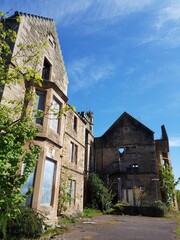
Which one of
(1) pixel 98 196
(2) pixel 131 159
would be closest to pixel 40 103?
(1) pixel 98 196

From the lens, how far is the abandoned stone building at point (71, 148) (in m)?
9.63

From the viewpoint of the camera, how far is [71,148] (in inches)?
659

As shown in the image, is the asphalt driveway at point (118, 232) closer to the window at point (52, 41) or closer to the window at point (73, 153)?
the window at point (73, 153)

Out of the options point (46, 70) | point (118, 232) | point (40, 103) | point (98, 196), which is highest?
point (46, 70)

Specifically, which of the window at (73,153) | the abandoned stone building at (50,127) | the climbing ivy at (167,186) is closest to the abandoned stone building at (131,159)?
the climbing ivy at (167,186)

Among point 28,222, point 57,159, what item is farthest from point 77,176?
point 28,222

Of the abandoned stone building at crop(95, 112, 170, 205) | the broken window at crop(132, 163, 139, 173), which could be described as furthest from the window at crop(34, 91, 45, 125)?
the broken window at crop(132, 163, 139, 173)

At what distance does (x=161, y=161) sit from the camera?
2458 centimetres

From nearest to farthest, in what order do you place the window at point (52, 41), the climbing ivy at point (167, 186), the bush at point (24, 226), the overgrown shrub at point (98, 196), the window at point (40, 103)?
the bush at point (24, 226) → the window at point (40, 103) → the window at point (52, 41) → the overgrown shrub at point (98, 196) → the climbing ivy at point (167, 186)

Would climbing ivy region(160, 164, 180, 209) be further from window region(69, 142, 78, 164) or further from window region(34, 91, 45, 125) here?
window region(34, 91, 45, 125)

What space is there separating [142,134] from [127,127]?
2233mm

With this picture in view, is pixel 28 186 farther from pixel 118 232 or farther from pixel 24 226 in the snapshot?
pixel 118 232

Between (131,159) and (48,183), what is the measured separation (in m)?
16.7

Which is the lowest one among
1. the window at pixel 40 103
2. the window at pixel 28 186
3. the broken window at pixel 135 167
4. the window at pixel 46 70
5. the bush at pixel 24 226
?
the bush at pixel 24 226
